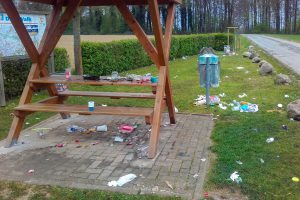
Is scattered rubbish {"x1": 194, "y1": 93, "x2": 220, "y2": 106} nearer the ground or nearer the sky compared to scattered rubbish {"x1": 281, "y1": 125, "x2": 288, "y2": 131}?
nearer the sky

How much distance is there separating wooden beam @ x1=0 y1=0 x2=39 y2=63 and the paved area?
1.35m

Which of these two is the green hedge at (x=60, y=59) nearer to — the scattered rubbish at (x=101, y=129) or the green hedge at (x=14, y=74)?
the green hedge at (x=14, y=74)

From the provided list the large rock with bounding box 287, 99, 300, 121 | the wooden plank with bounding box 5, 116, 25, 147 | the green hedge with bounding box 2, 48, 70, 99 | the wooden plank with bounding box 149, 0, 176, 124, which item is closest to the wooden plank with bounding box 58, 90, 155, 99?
the wooden plank with bounding box 149, 0, 176, 124

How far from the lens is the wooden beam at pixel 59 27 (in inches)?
237

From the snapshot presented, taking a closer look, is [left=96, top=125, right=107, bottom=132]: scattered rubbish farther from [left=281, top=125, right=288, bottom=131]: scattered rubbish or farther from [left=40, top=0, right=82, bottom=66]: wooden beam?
[left=281, top=125, right=288, bottom=131]: scattered rubbish

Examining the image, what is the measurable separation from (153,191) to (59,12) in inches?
147

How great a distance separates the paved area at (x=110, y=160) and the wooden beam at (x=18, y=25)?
1.35 m

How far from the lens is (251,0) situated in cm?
8162

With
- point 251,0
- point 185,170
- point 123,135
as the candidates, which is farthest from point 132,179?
point 251,0

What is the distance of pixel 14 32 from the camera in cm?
928

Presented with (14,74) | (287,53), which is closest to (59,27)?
(14,74)

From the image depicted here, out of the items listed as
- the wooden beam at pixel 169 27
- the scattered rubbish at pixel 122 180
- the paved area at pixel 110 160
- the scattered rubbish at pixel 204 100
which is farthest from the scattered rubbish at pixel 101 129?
the scattered rubbish at pixel 204 100

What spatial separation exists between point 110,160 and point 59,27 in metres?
2.56

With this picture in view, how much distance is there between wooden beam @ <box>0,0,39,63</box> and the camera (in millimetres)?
5390
